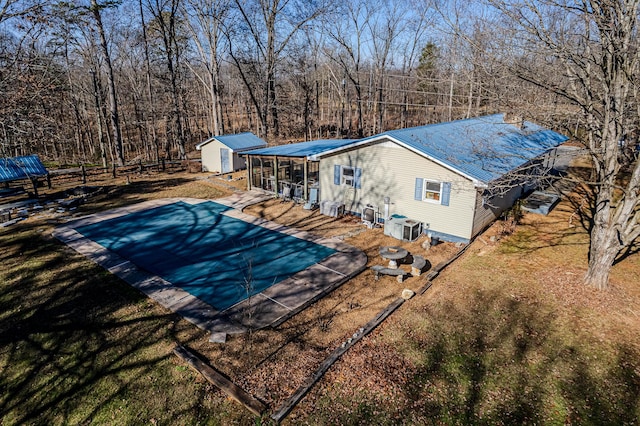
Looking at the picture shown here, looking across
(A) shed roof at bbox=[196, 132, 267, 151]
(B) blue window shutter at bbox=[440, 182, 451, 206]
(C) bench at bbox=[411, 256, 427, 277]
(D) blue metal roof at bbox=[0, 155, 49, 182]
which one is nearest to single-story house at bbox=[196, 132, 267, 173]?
(A) shed roof at bbox=[196, 132, 267, 151]

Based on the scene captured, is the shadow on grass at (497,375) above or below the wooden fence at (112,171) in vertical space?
below

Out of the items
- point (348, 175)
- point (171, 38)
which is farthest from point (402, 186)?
point (171, 38)

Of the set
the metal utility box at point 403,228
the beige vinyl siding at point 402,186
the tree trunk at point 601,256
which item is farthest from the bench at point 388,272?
the tree trunk at point 601,256

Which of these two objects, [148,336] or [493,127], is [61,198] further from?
[493,127]

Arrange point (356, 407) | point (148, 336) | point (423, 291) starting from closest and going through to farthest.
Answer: point (356, 407), point (148, 336), point (423, 291)

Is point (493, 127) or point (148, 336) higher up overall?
point (493, 127)

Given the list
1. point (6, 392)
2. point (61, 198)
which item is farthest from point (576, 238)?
point (61, 198)

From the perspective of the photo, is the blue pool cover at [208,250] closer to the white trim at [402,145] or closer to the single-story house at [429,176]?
the single-story house at [429,176]
